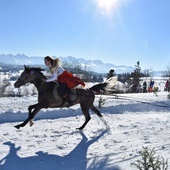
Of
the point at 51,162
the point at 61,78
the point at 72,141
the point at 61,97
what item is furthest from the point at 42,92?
the point at 51,162

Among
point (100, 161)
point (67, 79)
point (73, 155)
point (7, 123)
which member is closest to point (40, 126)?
point (7, 123)

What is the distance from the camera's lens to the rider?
7865 mm

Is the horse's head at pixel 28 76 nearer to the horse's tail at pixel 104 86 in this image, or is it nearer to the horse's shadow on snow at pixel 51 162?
the horse's tail at pixel 104 86

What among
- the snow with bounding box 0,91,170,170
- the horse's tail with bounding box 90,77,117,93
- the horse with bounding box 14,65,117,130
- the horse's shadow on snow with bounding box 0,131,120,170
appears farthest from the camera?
the horse's tail with bounding box 90,77,117,93

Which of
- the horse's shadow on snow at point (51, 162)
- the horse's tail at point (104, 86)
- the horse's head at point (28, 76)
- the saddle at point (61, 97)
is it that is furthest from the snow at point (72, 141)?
the horse's head at point (28, 76)

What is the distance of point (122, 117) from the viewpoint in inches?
444

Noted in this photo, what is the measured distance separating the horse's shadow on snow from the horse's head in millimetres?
2290

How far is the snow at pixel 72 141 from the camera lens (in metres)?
5.45

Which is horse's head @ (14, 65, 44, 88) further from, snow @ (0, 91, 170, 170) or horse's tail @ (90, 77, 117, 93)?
horse's tail @ (90, 77, 117, 93)

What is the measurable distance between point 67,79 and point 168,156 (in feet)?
12.3

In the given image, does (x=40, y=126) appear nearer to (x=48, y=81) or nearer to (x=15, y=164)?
(x=48, y=81)

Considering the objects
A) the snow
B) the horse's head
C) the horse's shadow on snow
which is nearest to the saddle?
the horse's head

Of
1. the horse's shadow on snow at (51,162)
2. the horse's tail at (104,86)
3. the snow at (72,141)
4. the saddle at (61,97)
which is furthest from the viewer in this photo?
the horse's tail at (104,86)

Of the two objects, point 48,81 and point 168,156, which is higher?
point 48,81
